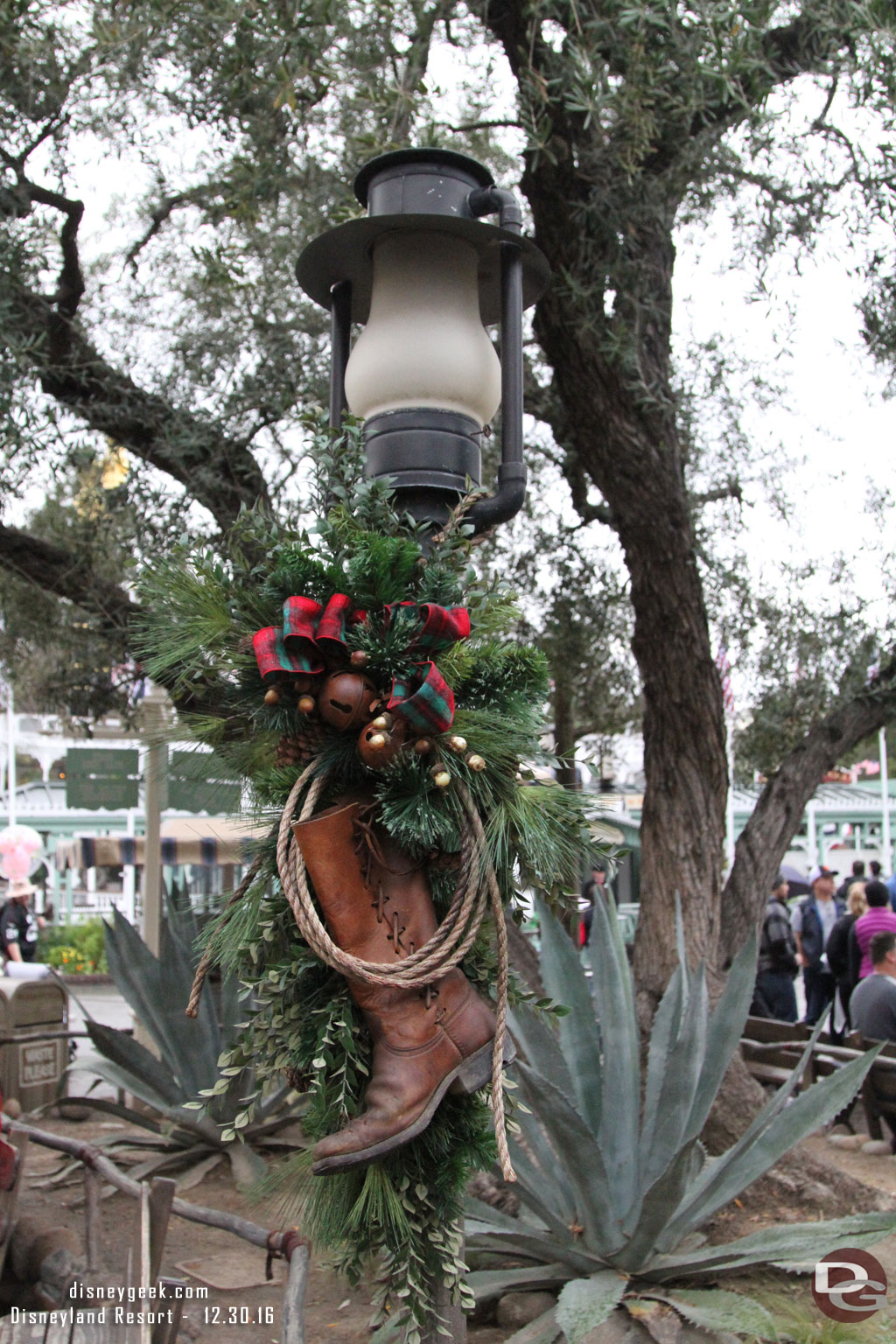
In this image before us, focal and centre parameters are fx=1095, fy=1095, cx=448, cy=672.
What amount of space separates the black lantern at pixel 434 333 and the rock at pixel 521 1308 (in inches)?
103

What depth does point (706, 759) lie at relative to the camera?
5395 millimetres

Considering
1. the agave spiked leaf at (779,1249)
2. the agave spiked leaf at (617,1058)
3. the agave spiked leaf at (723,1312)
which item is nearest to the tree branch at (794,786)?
the agave spiked leaf at (617,1058)

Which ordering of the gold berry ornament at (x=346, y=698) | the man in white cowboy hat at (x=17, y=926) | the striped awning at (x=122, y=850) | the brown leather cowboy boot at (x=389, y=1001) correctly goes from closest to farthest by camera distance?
the brown leather cowboy boot at (x=389, y=1001) → the gold berry ornament at (x=346, y=698) → the man in white cowboy hat at (x=17, y=926) → the striped awning at (x=122, y=850)

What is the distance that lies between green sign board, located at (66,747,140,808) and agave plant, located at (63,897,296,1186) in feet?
4.43

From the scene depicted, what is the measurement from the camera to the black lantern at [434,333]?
6.83 feet

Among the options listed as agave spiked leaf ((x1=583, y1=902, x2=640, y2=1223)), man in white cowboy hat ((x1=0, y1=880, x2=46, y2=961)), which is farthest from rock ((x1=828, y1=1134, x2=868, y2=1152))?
man in white cowboy hat ((x1=0, y1=880, x2=46, y2=961))

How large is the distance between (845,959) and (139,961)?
5279mm

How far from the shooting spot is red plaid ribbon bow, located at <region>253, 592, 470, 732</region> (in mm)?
1577

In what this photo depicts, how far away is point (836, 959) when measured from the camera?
8.20 meters

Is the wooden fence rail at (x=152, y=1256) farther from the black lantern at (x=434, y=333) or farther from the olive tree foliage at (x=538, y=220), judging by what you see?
the olive tree foliage at (x=538, y=220)

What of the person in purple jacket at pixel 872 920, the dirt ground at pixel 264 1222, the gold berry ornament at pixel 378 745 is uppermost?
the gold berry ornament at pixel 378 745

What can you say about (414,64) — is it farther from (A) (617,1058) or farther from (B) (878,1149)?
(B) (878,1149)

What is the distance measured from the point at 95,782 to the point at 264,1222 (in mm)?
3289

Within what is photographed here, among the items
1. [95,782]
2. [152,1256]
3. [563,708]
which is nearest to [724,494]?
[563,708]
